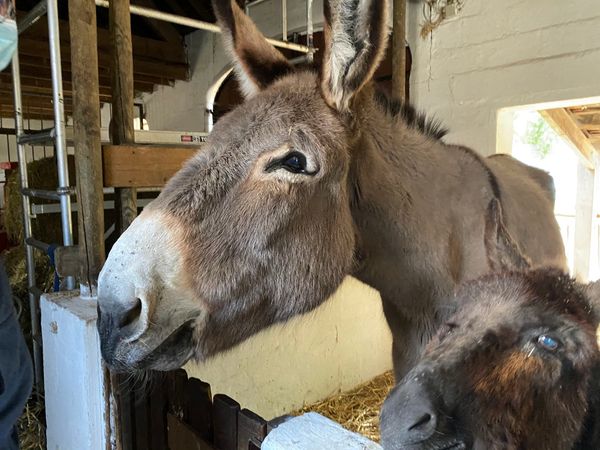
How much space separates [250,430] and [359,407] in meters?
2.49

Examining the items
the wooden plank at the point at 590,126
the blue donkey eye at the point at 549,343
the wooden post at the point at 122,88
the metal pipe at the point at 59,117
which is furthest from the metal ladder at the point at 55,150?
the wooden plank at the point at 590,126

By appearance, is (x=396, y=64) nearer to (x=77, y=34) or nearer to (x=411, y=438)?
(x=77, y=34)

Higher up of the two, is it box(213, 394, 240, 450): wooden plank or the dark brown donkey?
the dark brown donkey

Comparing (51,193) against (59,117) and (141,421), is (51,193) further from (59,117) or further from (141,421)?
(141,421)

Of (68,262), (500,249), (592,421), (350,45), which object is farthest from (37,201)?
(592,421)

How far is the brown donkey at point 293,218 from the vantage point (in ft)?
3.59

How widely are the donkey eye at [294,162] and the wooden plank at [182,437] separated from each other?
1020 mm

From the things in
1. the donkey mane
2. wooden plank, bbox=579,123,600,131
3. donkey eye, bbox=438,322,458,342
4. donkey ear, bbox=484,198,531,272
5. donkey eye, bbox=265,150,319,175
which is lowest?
donkey eye, bbox=438,322,458,342

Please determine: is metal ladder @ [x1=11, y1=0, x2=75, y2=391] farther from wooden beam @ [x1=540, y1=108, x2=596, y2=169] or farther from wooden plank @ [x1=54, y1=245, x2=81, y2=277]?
wooden beam @ [x1=540, y1=108, x2=596, y2=169]

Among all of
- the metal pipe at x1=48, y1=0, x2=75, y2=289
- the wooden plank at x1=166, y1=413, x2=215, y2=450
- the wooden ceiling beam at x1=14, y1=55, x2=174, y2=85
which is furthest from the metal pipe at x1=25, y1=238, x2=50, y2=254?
the wooden ceiling beam at x1=14, y1=55, x2=174, y2=85

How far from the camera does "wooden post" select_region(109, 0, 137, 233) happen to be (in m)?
2.07

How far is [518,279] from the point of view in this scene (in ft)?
3.73

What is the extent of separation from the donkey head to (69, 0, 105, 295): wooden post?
87 cm

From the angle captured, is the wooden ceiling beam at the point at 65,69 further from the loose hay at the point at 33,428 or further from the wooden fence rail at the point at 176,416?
the wooden fence rail at the point at 176,416
